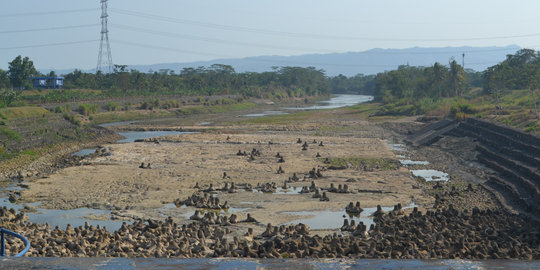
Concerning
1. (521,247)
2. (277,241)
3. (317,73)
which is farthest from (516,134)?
(317,73)

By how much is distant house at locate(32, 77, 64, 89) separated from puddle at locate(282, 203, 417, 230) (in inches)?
Result: 3268

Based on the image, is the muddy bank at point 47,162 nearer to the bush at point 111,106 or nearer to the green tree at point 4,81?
the bush at point 111,106

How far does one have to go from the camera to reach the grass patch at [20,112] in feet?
176

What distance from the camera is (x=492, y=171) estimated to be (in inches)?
1357

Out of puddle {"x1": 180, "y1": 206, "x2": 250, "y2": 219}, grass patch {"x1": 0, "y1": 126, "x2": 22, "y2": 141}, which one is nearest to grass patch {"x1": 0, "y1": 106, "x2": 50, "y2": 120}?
grass patch {"x1": 0, "y1": 126, "x2": 22, "y2": 141}

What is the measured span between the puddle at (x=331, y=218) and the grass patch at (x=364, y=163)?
1086 centimetres

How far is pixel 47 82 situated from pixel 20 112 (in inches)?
1768

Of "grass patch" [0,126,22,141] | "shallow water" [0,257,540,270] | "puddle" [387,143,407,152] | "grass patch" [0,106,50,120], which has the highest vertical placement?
"grass patch" [0,106,50,120]

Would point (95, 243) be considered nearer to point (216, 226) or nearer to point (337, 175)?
point (216, 226)

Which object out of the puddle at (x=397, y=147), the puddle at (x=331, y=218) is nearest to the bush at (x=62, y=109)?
the puddle at (x=397, y=147)

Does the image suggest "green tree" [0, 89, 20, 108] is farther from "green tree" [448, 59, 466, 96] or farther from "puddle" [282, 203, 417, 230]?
"green tree" [448, 59, 466, 96]

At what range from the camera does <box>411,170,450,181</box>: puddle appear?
33875mm

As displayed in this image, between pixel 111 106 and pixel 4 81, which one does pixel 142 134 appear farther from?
pixel 4 81

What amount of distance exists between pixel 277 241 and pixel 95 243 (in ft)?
17.9
